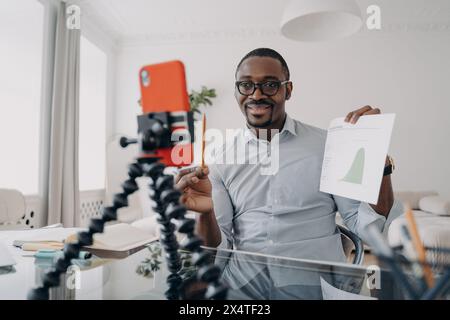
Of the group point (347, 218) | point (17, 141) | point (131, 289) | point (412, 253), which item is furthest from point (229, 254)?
point (17, 141)

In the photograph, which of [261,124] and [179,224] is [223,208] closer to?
[261,124]

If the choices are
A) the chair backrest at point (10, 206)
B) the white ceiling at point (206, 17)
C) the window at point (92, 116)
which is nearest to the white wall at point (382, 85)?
the white ceiling at point (206, 17)

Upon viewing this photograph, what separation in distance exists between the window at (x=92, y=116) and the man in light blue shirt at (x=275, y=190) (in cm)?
311

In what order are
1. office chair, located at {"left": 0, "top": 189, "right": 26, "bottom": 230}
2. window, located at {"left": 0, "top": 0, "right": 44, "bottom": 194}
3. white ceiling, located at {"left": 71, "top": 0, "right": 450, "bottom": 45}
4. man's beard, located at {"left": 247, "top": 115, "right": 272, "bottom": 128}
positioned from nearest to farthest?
man's beard, located at {"left": 247, "top": 115, "right": 272, "bottom": 128}
office chair, located at {"left": 0, "top": 189, "right": 26, "bottom": 230}
window, located at {"left": 0, "top": 0, "right": 44, "bottom": 194}
white ceiling, located at {"left": 71, "top": 0, "right": 450, "bottom": 45}

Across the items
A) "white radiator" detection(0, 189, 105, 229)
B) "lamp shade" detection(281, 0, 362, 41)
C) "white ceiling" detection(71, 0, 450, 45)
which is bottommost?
"white radiator" detection(0, 189, 105, 229)

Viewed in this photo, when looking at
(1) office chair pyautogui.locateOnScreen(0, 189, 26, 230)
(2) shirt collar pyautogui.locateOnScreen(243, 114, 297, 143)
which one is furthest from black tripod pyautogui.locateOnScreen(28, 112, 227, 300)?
(1) office chair pyautogui.locateOnScreen(0, 189, 26, 230)

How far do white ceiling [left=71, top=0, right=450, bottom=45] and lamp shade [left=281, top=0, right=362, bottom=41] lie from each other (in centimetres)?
164

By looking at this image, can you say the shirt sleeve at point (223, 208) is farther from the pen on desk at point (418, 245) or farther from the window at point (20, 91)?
the window at point (20, 91)

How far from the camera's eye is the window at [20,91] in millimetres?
2826

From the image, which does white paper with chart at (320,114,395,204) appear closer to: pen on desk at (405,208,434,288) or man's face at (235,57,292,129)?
man's face at (235,57,292,129)

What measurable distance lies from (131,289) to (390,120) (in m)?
0.65

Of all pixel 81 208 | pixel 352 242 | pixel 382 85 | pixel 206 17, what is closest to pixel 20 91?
pixel 81 208

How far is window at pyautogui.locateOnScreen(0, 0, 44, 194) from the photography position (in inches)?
111

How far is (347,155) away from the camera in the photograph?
88 cm
